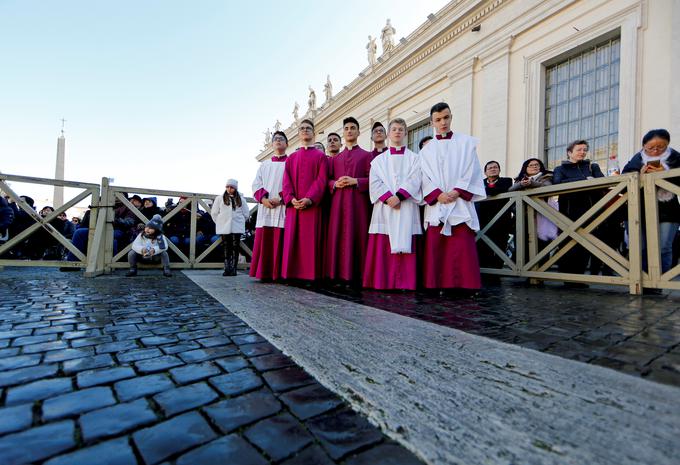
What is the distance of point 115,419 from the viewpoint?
1.16 metres

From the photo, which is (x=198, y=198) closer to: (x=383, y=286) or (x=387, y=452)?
(x=383, y=286)

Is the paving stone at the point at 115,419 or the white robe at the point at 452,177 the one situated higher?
the white robe at the point at 452,177

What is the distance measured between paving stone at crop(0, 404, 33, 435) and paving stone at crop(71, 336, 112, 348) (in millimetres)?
739

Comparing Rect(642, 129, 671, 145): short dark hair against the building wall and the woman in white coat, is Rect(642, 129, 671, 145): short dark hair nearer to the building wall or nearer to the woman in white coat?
the building wall

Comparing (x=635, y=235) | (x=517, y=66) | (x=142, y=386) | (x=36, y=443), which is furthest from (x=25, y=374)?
(x=517, y=66)

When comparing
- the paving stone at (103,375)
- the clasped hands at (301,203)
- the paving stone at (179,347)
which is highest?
the clasped hands at (301,203)

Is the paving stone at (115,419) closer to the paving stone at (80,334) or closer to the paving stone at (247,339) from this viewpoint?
the paving stone at (247,339)

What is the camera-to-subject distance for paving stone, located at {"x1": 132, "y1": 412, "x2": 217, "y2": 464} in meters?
0.99

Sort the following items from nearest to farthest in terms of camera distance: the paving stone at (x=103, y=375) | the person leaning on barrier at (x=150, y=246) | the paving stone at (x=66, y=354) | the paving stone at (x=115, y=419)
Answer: the paving stone at (x=115, y=419), the paving stone at (x=103, y=375), the paving stone at (x=66, y=354), the person leaning on barrier at (x=150, y=246)

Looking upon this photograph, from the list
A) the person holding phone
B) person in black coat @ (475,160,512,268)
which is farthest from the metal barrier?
the person holding phone

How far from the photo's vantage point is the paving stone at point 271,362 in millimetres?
1628

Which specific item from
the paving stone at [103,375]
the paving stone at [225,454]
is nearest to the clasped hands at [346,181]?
the paving stone at [103,375]

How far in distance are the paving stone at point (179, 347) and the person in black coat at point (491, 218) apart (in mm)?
5017

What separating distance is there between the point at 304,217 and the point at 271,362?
11.1ft
